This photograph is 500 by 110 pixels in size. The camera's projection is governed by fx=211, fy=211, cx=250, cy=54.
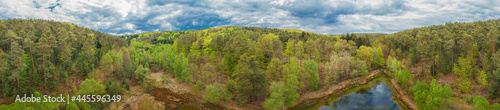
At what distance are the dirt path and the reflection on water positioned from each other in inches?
163

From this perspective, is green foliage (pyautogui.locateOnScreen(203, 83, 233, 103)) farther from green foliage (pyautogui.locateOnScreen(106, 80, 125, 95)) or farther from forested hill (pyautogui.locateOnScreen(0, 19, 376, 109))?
green foliage (pyautogui.locateOnScreen(106, 80, 125, 95))

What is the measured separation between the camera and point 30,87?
4338cm

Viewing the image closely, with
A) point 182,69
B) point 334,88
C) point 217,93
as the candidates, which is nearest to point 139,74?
point 182,69

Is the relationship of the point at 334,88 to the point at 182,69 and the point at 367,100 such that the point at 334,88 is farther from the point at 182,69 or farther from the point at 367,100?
the point at 182,69

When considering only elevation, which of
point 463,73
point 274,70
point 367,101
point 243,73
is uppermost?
point 243,73

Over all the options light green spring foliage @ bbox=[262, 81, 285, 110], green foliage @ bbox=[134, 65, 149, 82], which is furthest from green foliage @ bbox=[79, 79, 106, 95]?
light green spring foliage @ bbox=[262, 81, 285, 110]

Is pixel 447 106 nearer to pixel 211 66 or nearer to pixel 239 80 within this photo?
pixel 239 80

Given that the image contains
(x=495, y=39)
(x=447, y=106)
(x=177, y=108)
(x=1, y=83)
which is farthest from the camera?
(x=495, y=39)

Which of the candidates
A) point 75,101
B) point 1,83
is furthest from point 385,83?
point 1,83

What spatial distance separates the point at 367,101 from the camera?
50781 mm

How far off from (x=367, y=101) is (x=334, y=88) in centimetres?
1070

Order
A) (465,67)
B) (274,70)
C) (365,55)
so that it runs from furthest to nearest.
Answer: (365,55) → (465,67) → (274,70)

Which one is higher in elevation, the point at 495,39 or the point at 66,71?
the point at 495,39

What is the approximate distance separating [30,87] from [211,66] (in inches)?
1466
